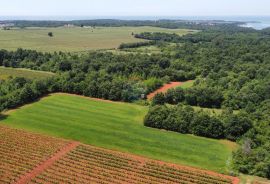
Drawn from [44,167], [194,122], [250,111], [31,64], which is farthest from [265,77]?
[31,64]

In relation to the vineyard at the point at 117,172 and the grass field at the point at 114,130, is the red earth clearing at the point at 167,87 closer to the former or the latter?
the grass field at the point at 114,130

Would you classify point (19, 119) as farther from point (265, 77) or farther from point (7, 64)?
point (265, 77)

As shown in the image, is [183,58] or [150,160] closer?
[150,160]

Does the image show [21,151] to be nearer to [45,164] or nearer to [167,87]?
[45,164]

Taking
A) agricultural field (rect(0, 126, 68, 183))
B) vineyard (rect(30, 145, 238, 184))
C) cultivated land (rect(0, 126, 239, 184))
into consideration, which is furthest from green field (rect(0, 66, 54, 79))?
vineyard (rect(30, 145, 238, 184))

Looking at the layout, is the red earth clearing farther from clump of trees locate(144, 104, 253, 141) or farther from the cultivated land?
the cultivated land

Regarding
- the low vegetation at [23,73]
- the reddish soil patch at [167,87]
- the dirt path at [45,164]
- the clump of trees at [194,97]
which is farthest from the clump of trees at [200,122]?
the low vegetation at [23,73]

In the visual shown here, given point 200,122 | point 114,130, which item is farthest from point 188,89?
point 114,130
